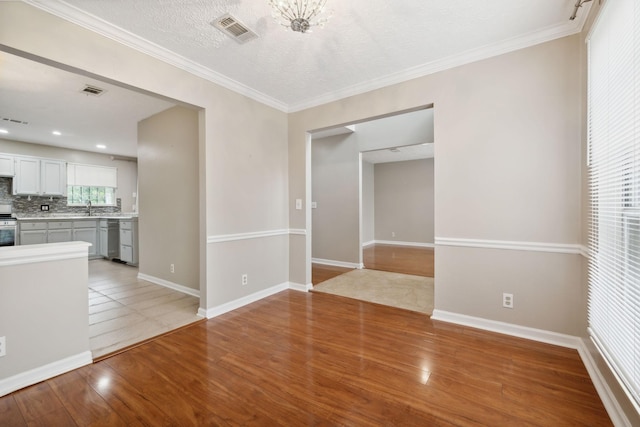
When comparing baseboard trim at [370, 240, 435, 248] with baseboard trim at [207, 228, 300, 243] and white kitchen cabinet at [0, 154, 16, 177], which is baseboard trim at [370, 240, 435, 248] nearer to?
baseboard trim at [207, 228, 300, 243]

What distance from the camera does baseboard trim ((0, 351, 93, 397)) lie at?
5.81ft

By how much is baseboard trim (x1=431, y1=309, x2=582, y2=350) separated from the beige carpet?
9.6 inches

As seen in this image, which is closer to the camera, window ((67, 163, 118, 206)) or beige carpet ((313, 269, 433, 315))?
beige carpet ((313, 269, 433, 315))

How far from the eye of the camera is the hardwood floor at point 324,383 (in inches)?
61.7

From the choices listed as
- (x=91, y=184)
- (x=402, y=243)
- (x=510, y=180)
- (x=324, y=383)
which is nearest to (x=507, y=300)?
(x=510, y=180)

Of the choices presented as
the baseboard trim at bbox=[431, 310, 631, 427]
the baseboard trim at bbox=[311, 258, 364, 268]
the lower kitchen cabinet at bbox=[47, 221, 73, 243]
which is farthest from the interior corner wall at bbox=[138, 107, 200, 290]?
the baseboard trim at bbox=[431, 310, 631, 427]

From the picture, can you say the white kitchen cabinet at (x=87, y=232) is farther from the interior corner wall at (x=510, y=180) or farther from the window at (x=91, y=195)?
the interior corner wall at (x=510, y=180)

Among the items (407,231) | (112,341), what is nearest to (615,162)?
(112,341)

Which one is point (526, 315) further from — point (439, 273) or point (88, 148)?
point (88, 148)

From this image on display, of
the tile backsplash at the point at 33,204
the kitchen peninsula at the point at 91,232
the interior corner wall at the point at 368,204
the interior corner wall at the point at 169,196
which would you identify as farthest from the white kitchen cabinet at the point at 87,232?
the interior corner wall at the point at 368,204

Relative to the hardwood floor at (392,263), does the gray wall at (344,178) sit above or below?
above

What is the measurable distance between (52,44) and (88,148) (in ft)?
18.9

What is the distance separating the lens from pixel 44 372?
1.91 m

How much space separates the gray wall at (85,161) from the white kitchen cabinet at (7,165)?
0.75ft
